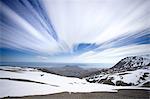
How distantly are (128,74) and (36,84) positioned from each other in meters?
1.30

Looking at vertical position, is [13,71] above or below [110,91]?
above

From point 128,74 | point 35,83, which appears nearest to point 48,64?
point 35,83

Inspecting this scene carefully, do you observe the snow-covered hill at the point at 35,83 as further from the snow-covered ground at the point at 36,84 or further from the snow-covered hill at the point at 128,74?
the snow-covered hill at the point at 128,74

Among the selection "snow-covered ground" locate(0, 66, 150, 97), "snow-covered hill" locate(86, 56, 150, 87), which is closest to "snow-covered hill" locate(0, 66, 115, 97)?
"snow-covered ground" locate(0, 66, 150, 97)

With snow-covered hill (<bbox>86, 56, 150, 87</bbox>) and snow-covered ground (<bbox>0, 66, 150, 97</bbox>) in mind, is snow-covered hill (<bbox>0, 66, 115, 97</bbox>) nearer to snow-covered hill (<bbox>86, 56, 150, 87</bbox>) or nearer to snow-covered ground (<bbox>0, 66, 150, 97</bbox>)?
snow-covered ground (<bbox>0, 66, 150, 97</bbox>)

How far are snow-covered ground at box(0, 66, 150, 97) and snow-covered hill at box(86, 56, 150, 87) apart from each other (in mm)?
91

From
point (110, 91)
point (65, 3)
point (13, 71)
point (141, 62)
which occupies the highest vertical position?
point (65, 3)

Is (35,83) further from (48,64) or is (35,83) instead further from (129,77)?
(129,77)

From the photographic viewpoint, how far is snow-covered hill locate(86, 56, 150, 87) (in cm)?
302

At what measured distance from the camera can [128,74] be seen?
3047mm

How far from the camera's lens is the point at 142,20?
3.04 meters

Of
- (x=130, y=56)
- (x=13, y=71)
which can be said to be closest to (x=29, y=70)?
(x=13, y=71)

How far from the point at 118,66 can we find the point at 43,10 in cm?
132

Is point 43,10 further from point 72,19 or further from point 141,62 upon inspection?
point 141,62
